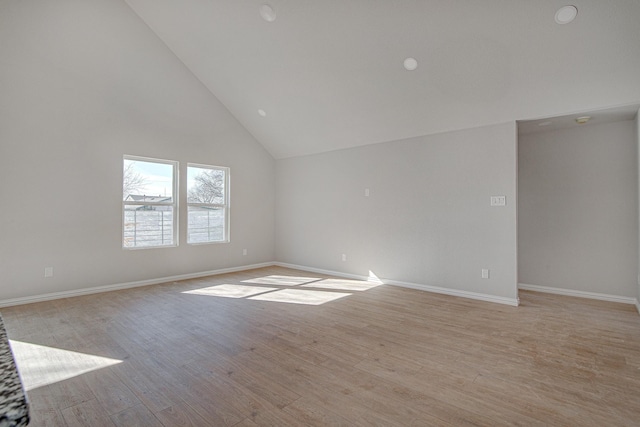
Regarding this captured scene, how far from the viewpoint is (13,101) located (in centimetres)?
399

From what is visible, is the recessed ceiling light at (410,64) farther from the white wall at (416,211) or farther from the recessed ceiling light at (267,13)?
the recessed ceiling light at (267,13)

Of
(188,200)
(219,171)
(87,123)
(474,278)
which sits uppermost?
(87,123)

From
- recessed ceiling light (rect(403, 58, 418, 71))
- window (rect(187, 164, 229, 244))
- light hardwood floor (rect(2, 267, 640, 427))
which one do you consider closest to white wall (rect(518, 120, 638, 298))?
light hardwood floor (rect(2, 267, 640, 427))

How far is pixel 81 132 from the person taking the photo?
14.7 feet

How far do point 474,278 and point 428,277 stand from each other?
63 centimetres

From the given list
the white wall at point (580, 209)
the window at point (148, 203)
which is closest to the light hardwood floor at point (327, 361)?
the white wall at point (580, 209)

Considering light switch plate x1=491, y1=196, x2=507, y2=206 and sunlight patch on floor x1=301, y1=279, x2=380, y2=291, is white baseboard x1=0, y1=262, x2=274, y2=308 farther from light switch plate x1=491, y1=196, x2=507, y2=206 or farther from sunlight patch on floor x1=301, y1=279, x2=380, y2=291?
light switch plate x1=491, y1=196, x2=507, y2=206

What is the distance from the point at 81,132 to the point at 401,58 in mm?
4300

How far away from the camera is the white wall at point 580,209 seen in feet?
14.0

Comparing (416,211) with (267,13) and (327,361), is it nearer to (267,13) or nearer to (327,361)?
(327,361)

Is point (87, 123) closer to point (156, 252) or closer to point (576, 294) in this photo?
point (156, 252)

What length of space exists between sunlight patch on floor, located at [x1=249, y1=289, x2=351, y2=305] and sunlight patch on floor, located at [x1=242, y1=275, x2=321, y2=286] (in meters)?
0.48

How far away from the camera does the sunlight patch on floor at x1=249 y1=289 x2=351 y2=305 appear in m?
4.26

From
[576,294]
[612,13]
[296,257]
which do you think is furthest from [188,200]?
[576,294]
